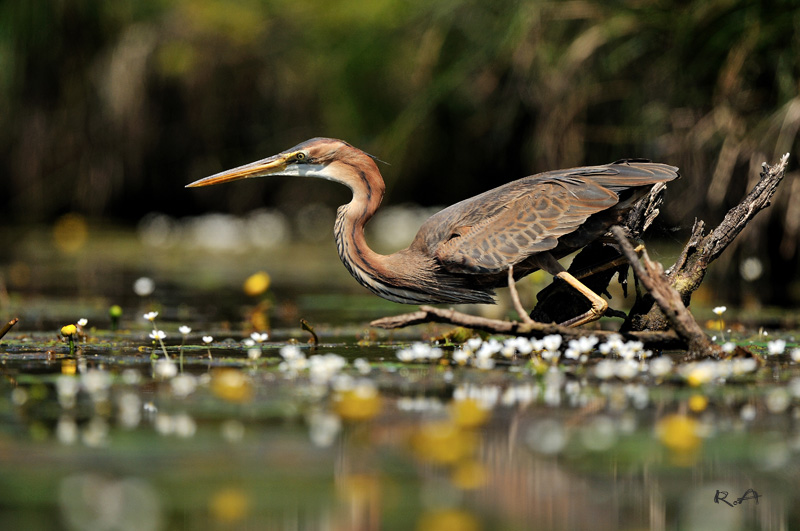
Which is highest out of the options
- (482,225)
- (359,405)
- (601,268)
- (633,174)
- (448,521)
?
(633,174)

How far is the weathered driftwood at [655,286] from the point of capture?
4930mm

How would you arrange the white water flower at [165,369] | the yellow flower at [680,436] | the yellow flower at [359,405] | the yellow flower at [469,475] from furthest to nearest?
the white water flower at [165,369] < the yellow flower at [359,405] < the yellow flower at [680,436] < the yellow flower at [469,475]

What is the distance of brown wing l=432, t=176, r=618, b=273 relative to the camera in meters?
5.75

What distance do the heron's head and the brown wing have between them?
2.07 ft

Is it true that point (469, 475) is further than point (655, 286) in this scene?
No

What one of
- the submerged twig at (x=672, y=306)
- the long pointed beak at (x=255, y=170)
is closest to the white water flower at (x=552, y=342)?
the submerged twig at (x=672, y=306)

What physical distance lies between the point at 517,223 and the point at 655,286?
1017 mm

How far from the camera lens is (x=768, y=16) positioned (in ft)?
26.9

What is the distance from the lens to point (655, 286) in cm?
498

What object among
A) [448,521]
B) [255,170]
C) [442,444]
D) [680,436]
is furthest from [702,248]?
[448,521]

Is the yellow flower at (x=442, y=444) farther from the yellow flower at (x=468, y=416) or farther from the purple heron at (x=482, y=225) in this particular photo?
the purple heron at (x=482, y=225)

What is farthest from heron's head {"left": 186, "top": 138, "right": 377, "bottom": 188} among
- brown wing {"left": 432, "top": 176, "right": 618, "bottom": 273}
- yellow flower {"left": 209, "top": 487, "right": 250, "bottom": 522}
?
yellow flower {"left": 209, "top": 487, "right": 250, "bottom": 522}

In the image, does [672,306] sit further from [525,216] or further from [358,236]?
[358,236]

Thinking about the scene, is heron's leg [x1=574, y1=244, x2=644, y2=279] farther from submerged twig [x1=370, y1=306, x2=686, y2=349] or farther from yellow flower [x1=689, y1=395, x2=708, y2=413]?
yellow flower [x1=689, y1=395, x2=708, y2=413]
